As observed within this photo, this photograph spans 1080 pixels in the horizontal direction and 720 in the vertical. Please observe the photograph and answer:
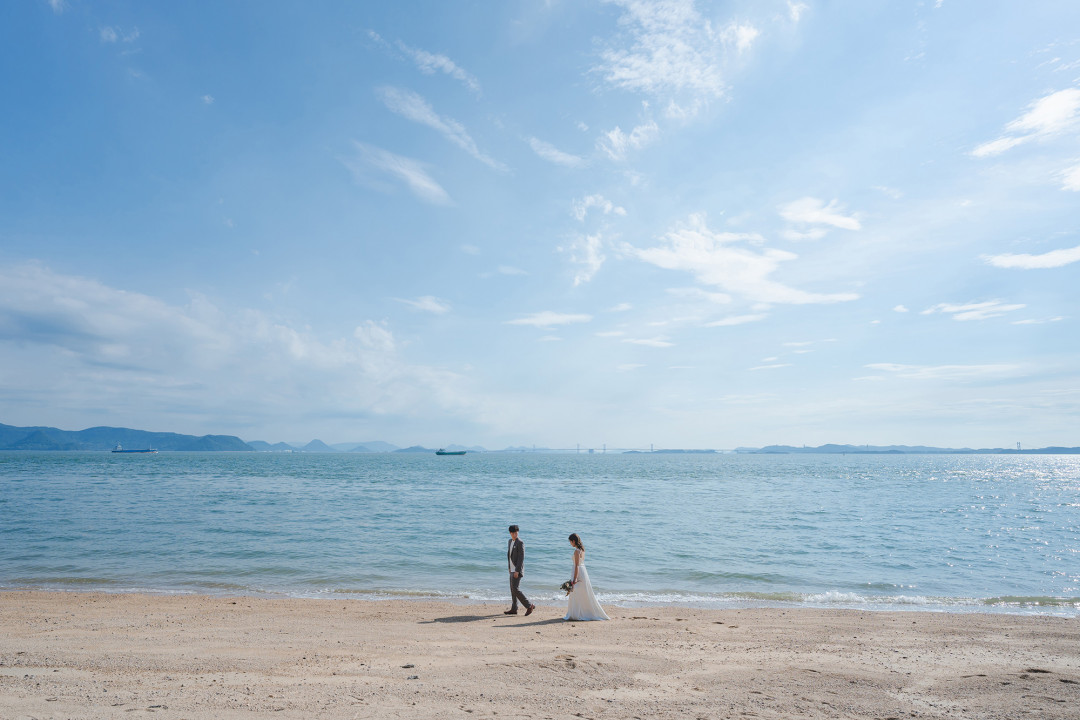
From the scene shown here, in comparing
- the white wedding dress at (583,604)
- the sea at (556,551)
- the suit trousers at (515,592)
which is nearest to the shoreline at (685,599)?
the sea at (556,551)

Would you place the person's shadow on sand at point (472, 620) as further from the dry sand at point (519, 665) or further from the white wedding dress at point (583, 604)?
the white wedding dress at point (583, 604)

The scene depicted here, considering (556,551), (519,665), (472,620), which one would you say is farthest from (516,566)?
(556,551)

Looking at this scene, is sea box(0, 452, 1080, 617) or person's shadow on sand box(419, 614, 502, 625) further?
sea box(0, 452, 1080, 617)

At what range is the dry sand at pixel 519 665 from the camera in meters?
7.15

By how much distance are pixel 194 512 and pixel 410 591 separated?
77.9ft

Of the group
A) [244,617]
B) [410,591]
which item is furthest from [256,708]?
[410,591]

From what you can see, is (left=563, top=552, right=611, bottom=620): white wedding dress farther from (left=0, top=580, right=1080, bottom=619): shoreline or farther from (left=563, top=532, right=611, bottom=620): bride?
(left=0, top=580, right=1080, bottom=619): shoreline

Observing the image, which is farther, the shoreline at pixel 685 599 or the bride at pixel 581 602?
the shoreline at pixel 685 599

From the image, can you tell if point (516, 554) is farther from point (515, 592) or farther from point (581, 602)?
point (581, 602)

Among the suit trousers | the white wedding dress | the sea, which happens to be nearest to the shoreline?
the sea

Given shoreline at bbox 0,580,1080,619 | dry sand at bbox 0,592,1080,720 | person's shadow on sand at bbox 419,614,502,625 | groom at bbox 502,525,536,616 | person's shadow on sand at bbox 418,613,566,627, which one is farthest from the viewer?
shoreline at bbox 0,580,1080,619

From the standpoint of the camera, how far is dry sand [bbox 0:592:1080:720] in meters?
7.15

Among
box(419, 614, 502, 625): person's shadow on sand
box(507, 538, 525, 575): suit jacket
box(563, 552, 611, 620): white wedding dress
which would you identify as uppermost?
box(507, 538, 525, 575): suit jacket

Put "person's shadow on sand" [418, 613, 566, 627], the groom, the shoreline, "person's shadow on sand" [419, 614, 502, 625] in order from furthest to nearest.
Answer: the shoreline → the groom → "person's shadow on sand" [419, 614, 502, 625] → "person's shadow on sand" [418, 613, 566, 627]
